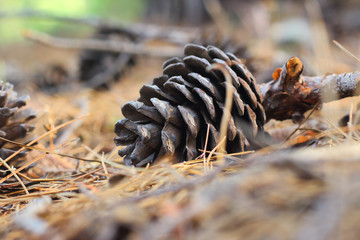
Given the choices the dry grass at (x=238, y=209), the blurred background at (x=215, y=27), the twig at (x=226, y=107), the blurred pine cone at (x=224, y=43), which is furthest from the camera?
the blurred background at (x=215, y=27)

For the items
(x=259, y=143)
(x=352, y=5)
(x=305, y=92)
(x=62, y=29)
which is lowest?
(x=259, y=143)

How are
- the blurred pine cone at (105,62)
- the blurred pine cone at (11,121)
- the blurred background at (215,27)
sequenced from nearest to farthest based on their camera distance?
the blurred pine cone at (11,121) → the blurred background at (215,27) → the blurred pine cone at (105,62)

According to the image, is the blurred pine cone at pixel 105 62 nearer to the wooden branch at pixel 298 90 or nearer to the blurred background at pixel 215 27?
the blurred background at pixel 215 27

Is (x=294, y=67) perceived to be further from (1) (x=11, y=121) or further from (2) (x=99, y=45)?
(2) (x=99, y=45)

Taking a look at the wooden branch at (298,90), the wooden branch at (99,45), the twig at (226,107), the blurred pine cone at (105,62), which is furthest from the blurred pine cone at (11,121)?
the blurred pine cone at (105,62)

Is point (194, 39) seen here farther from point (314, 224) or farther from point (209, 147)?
point (314, 224)

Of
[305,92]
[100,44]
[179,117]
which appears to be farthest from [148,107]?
[100,44]
